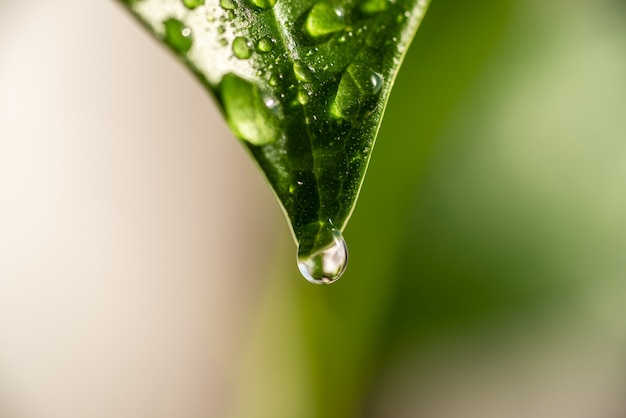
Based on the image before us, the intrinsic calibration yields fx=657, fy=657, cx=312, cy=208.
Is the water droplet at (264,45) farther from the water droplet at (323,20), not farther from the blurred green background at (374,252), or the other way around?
the blurred green background at (374,252)

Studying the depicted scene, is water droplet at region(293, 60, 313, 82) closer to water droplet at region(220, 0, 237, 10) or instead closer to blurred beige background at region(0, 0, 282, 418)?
water droplet at region(220, 0, 237, 10)

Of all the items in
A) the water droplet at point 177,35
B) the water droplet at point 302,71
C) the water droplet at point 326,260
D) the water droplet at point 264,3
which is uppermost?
the water droplet at point 264,3

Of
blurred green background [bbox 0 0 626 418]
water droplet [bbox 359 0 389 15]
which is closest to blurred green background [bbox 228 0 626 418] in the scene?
blurred green background [bbox 0 0 626 418]

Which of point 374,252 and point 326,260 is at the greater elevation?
point 326,260

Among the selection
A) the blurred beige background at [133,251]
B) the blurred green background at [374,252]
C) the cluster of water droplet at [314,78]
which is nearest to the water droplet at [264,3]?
the cluster of water droplet at [314,78]

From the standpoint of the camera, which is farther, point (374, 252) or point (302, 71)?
point (374, 252)

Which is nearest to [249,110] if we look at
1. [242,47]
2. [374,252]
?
[242,47]

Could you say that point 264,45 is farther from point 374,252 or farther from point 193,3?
point 374,252

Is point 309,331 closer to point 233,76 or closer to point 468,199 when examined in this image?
point 468,199
